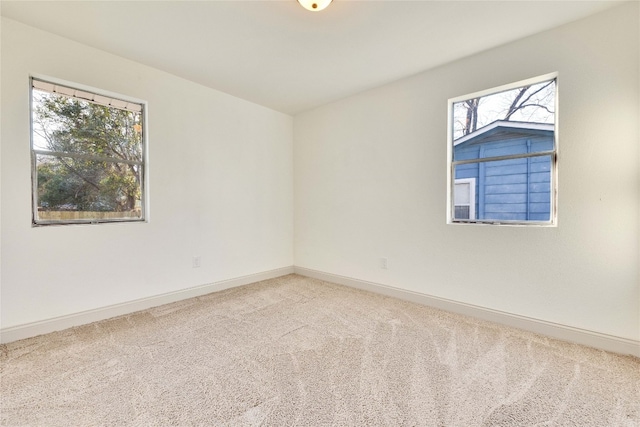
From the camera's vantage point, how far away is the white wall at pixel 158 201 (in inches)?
84.7

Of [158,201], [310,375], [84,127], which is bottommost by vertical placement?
[310,375]

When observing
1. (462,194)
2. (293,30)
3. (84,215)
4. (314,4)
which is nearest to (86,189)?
(84,215)

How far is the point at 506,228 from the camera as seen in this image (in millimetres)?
2461

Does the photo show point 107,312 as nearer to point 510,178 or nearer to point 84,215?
point 84,215

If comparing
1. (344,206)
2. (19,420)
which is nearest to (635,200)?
(344,206)

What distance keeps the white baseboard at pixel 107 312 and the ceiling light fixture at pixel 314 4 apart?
118 inches

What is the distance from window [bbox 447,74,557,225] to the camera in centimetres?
232

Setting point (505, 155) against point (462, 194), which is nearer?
point (505, 155)

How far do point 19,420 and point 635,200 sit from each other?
393 cm

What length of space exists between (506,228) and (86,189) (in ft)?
12.7

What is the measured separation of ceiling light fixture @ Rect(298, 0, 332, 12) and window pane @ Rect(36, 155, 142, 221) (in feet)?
7.37

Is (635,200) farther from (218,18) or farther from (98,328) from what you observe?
(98,328)

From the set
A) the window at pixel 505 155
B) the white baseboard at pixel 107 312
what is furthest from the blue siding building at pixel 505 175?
the white baseboard at pixel 107 312

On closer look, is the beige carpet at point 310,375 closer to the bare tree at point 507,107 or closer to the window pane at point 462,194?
the window pane at point 462,194
